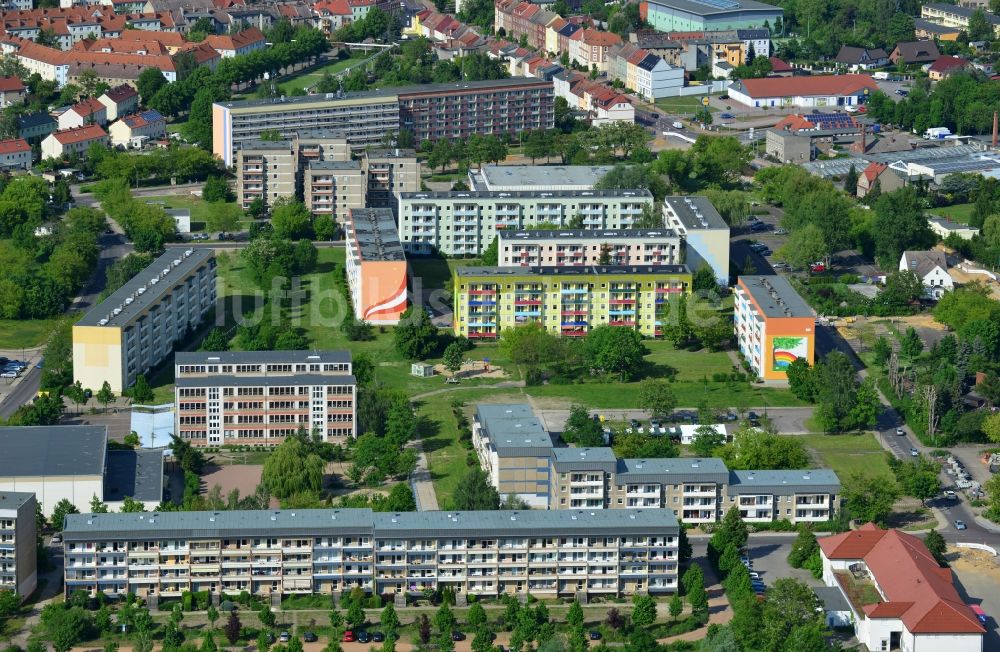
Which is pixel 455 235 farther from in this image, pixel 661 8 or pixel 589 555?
pixel 661 8

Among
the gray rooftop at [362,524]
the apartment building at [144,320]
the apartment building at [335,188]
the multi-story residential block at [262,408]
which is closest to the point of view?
the gray rooftop at [362,524]

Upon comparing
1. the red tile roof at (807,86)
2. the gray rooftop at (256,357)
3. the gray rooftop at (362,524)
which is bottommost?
the red tile roof at (807,86)

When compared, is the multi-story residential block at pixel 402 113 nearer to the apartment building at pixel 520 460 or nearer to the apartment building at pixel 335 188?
the apartment building at pixel 335 188

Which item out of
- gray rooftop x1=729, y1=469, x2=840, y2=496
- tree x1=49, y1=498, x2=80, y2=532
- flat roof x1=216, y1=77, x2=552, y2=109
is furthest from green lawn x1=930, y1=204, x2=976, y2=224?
tree x1=49, y1=498, x2=80, y2=532

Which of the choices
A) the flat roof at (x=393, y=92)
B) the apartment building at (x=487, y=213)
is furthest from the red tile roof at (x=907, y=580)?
the flat roof at (x=393, y=92)

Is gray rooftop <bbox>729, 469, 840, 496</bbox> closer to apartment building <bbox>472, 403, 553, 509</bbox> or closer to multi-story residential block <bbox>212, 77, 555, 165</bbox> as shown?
apartment building <bbox>472, 403, 553, 509</bbox>

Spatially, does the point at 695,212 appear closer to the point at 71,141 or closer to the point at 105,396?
the point at 105,396
